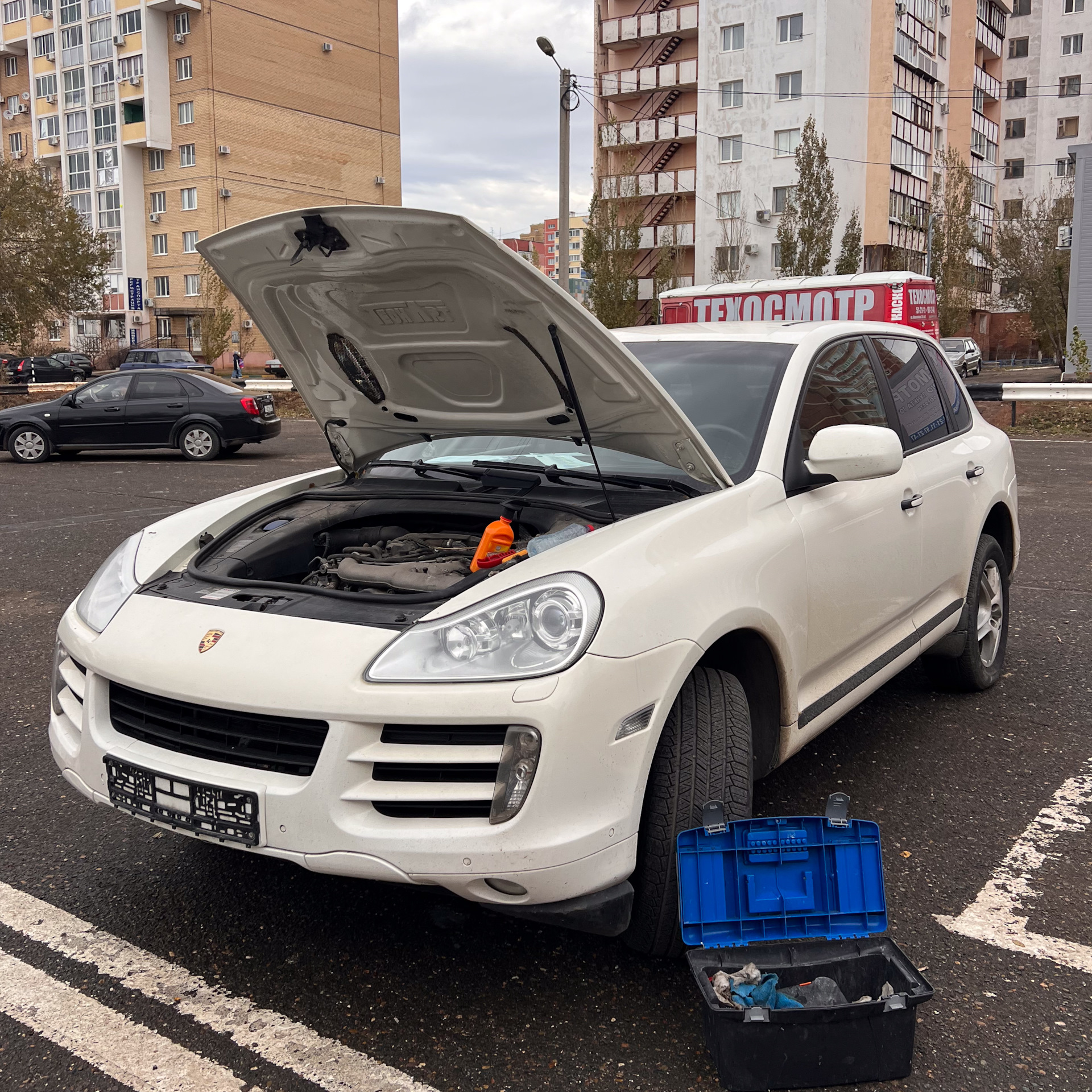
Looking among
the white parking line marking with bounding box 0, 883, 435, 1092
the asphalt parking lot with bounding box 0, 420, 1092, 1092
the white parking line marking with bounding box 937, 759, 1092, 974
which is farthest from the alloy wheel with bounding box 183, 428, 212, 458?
the white parking line marking with bounding box 937, 759, 1092, 974

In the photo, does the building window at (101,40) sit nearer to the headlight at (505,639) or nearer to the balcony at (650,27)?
the balcony at (650,27)

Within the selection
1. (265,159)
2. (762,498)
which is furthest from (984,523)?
(265,159)

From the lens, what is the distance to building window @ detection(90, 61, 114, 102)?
6481 centimetres

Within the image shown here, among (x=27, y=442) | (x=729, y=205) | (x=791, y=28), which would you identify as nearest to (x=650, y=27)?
(x=791, y=28)

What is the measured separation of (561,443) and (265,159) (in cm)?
6650

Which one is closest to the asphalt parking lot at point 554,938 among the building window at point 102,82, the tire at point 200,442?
the tire at point 200,442

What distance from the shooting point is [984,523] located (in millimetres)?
4605

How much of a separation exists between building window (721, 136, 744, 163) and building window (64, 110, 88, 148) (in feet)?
131

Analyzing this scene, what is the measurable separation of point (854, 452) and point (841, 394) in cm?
65

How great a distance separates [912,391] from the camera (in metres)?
4.28

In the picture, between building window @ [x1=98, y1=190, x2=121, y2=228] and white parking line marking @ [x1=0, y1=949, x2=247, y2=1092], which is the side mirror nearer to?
white parking line marking @ [x1=0, y1=949, x2=247, y2=1092]

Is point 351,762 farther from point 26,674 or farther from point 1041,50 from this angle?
point 1041,50

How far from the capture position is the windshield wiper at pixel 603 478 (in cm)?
320

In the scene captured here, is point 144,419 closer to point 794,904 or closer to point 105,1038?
point 105,1038
